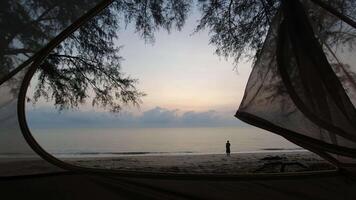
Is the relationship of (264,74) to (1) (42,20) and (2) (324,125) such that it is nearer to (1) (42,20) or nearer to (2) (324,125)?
(2) (324,125)

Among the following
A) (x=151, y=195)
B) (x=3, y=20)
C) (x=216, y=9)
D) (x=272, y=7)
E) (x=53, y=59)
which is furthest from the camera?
(x=216, y=9)

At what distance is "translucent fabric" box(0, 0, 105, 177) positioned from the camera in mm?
3432

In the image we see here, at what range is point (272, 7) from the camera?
5.77 m

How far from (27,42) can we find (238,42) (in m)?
4.02

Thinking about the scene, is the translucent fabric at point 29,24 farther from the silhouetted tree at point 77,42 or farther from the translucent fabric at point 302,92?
the translucent fabric at point 302,92

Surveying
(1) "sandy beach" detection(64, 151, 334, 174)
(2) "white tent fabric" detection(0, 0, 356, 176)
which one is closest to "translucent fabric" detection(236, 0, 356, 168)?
(2) "white tent fabric" detection(0, 0, 356, 176)

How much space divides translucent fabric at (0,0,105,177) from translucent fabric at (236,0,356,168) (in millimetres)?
1275

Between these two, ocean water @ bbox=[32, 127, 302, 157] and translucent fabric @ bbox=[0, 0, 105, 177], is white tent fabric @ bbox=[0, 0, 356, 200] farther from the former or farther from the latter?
ocean water @ bbox=[32, 127, 302, 157]

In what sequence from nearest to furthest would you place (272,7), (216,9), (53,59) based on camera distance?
1. (272,7)
2. (53,59)
3. (216,9)

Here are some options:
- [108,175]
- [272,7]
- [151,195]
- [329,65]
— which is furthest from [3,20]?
[272,7]

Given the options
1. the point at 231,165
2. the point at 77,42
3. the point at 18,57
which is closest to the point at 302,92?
the point at 18,57

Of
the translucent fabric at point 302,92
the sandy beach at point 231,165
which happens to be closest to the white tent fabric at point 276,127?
the translucent fabric at point 302,92

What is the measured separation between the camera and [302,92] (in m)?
3.23

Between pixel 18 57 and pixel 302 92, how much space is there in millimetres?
1925
